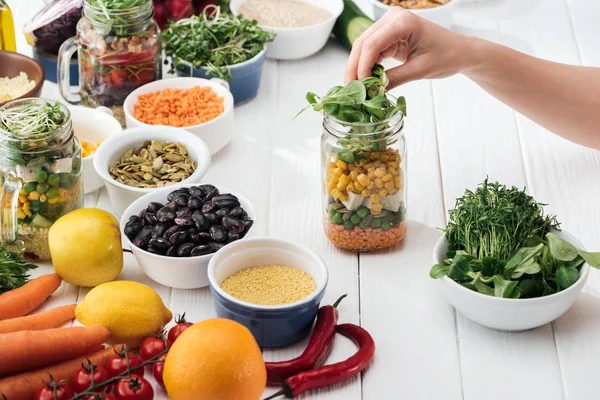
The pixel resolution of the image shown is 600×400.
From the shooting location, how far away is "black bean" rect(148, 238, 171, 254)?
1721 millimetres

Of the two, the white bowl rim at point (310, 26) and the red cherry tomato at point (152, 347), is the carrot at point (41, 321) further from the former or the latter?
the white bowl rim at point (310, 26)

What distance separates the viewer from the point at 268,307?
157cm

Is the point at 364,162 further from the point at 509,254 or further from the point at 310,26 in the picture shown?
the point at 310,26

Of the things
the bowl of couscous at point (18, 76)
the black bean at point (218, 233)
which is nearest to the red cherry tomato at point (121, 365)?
the black bean at point (218, 233)

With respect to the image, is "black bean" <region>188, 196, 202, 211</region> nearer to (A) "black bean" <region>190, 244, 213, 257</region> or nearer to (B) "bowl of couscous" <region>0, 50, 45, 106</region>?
(A) "black bean" <region>190, 244, 213, 257</region>

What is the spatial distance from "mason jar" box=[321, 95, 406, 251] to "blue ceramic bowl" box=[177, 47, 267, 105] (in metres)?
0.62

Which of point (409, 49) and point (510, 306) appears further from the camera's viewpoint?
point (409, 49)

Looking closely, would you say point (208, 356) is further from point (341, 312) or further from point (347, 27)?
point (347, 27)

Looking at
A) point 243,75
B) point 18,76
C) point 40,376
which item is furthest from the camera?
point 243,75

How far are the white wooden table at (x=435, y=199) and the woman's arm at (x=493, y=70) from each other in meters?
0.17

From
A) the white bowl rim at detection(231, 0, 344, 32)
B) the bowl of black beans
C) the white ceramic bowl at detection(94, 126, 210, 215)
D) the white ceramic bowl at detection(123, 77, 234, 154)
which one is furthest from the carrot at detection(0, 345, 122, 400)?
the white bowl rim at detection(231, 0, 344, 32)

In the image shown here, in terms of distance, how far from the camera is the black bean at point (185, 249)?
171 cm

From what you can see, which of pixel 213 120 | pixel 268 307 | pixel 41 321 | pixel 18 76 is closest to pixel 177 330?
pixel 268 307

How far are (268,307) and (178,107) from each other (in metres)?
0.83
